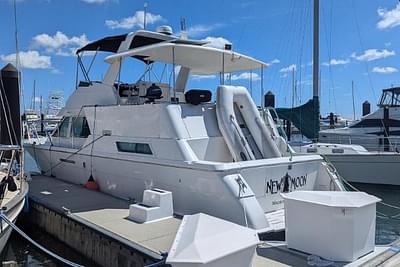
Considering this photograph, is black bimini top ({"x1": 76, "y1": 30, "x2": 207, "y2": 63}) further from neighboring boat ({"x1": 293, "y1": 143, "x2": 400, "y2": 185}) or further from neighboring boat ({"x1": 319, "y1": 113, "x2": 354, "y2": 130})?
neighboring boat ({"x1": 319, "y1": 113, "x2": 354, "y2": 130})

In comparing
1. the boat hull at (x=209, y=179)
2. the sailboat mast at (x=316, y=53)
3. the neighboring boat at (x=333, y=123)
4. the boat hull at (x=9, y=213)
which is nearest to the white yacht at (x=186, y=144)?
the boat hull at (x=209, y=179)

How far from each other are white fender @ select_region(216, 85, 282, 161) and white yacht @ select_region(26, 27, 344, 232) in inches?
0.8

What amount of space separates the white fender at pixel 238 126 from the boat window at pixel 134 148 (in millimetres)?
1451

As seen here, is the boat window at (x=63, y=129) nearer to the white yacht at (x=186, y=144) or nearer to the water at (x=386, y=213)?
the white yacht at (x=186, y=144)

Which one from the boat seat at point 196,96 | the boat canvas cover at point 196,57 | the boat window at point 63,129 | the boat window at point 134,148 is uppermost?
the boat canvas cover at point 196,57

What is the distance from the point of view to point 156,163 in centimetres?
686

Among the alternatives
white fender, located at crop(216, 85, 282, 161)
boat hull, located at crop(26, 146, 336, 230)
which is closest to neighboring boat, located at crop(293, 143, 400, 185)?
white fender, located at crop(216, 85, 282, 161)

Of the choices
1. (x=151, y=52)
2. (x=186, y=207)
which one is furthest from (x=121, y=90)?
(x=186, y=207)

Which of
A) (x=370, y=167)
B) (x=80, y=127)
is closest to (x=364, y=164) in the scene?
(x=370, y=167)

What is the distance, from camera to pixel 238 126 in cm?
727

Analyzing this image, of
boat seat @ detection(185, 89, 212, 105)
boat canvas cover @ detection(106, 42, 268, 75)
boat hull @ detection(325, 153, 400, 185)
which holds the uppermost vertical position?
boat canvas cover @ detection(106, 42, 268, 75)

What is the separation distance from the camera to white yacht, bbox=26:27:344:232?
5941mm

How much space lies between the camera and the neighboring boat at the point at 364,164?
1350cm

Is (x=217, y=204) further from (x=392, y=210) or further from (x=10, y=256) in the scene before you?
(x=392, y=210)
